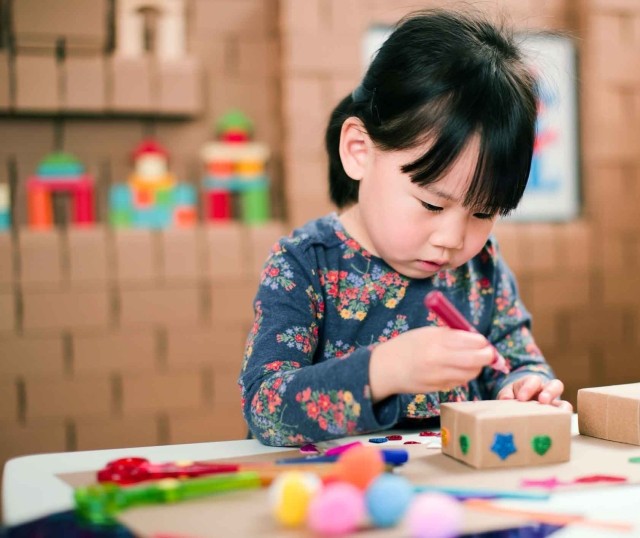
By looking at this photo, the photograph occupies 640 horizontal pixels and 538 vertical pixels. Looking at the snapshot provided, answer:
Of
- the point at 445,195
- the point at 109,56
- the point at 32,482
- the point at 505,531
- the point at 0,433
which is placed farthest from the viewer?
the point at 109,56

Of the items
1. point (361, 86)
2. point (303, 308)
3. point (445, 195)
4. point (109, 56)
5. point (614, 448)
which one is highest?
point (109, 56)

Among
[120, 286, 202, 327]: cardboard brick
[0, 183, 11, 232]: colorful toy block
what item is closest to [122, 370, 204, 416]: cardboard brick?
[120, 286, 202, 327]: cardboard brick

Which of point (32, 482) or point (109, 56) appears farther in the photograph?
point (109, 56)

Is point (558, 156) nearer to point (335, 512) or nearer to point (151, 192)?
point (151, 192)

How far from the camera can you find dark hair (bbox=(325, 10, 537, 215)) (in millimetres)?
736

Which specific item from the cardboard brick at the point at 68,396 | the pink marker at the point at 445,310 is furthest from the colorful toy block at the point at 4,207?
the pink marker at the point at 445,310

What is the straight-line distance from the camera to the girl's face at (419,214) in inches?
29.1

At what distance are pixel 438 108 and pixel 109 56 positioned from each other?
53.6 inches

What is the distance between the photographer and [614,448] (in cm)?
65

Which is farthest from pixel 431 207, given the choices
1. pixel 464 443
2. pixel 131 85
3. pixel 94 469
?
pixel 131 85

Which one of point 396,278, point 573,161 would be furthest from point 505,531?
point 573,161

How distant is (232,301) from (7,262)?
20.3 inches

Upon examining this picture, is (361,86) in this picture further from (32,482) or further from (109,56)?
(109,56)

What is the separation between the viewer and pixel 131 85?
188cm
